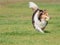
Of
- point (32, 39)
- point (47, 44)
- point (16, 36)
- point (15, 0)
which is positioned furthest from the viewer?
point (15, 0)

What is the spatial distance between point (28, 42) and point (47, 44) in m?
0.66

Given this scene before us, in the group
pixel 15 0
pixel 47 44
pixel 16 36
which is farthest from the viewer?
pixel 15 0

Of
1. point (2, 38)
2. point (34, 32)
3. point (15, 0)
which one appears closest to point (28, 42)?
point (2, 38)

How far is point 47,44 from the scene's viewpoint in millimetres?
10930

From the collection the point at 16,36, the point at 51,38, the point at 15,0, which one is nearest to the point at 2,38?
the point at 16,36

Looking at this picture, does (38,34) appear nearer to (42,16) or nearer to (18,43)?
(42,16)

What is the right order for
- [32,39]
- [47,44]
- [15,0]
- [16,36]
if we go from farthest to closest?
1. [15,0]
2. [16,36]
3. [32,39]
4. [47,44]

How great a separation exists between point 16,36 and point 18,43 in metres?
1.64

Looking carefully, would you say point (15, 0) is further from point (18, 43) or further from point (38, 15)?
point (18, 43)

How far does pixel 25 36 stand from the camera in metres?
12.8

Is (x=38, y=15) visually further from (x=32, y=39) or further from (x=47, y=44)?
(x=47, y=44)

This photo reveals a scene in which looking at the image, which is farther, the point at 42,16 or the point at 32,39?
the point at 42,16

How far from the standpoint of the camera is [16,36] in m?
12.8

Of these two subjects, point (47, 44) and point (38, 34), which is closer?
point (47, 44)
